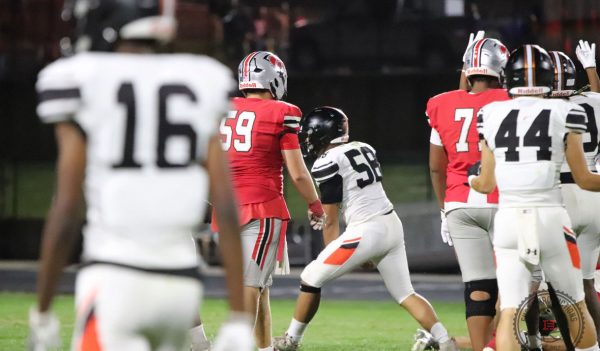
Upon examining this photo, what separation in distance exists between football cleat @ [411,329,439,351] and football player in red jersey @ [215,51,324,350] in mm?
1076

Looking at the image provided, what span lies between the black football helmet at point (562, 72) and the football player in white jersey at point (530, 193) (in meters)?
1.14

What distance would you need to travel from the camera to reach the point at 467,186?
6.60 meters

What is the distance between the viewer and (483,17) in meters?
14.6

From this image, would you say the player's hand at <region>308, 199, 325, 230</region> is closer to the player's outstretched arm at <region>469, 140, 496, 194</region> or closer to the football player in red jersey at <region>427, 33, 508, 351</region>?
the football player in red jersey at <region>427, 33, 508, 351</region>

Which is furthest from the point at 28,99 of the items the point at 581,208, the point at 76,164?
the point at 76,164

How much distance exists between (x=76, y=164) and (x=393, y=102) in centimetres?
1279

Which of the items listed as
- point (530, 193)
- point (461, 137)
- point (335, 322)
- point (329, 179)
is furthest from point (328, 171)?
point (335, 322)

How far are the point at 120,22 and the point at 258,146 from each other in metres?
3.75

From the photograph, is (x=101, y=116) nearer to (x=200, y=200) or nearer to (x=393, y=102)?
(x=200, y=200)

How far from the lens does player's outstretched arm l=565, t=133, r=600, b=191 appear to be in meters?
5.55

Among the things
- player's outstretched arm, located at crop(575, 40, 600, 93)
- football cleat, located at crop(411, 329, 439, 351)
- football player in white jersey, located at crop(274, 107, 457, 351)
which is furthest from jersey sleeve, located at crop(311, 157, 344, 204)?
player's outstretched arm, located at crop(575, 40, 600, 93)

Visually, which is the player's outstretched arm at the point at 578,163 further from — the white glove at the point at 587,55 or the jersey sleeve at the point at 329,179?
the white glove at the point at 587,55

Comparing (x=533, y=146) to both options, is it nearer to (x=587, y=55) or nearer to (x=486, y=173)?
(x=486, y=173)

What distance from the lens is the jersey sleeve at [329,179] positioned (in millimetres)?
7289
